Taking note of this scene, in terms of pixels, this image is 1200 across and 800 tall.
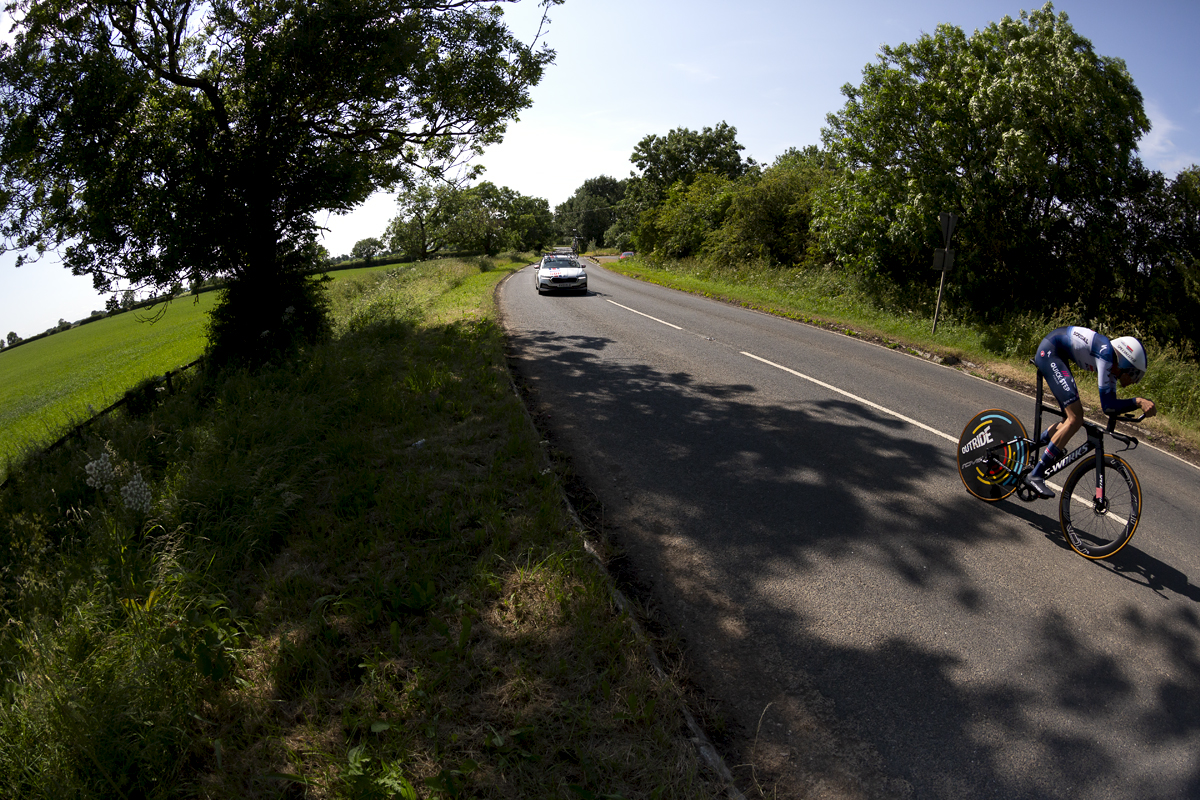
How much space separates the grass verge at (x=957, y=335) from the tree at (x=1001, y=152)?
1724 millimetres

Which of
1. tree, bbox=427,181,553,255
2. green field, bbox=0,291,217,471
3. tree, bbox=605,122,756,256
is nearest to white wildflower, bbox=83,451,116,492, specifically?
green field, bbox=0,291,217,471

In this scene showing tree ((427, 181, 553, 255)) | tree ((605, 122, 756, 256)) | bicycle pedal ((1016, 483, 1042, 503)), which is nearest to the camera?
bicycle pedal ((1016, 483, 1042, 503))

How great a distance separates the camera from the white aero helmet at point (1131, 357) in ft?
13.9

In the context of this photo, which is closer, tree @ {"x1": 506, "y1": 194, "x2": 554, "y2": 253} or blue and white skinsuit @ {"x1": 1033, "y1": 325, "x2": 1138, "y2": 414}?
blue and white skinsuit @ {"x1": 1033, "y1": 325, "x2": 1138, "y2": 414}

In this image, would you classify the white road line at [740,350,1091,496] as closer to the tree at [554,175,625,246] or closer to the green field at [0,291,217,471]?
the green field at [0,291,217,471]

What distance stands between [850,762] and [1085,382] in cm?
1017

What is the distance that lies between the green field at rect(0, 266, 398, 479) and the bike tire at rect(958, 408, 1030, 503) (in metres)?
18.0

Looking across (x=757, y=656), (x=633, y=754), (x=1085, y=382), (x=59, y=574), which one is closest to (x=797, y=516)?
(x=757, y=656)

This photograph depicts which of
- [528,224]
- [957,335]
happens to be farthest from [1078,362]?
[528,224]

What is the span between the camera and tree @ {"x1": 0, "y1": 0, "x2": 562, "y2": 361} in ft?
29.8

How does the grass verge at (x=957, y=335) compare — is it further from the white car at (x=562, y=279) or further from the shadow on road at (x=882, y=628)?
the shadow on road at (x=882, y=628)

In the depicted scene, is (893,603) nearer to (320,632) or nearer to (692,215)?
(320,632)

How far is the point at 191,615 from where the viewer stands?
3.45 metres

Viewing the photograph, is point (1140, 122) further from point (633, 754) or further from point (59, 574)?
point (59, 574)
